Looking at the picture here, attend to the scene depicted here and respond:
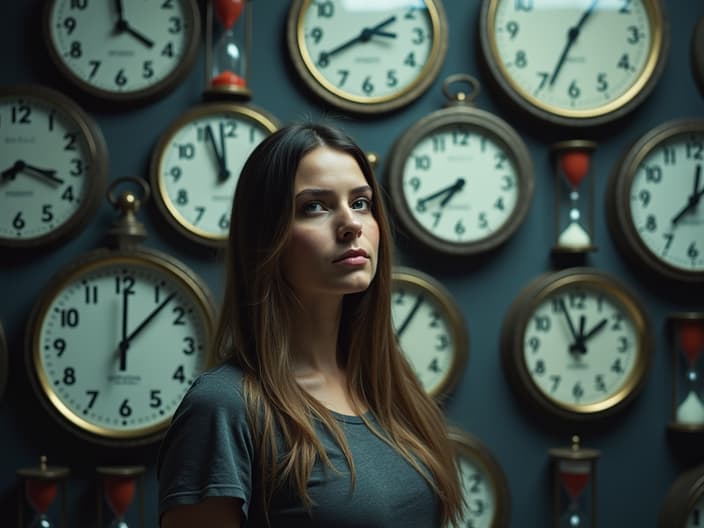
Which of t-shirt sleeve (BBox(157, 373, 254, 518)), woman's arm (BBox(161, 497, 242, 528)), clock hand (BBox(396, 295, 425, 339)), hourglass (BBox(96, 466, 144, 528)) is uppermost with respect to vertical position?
clock hand (BBox(396, 295, 425, 339))

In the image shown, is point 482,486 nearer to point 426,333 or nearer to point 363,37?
point 426,333

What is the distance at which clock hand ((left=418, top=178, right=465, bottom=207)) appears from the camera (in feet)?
8.60

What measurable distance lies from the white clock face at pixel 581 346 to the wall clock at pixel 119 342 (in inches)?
33.4

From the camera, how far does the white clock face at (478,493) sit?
8.51 ft

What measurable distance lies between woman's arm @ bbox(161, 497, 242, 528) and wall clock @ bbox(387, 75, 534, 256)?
1407 millimetres

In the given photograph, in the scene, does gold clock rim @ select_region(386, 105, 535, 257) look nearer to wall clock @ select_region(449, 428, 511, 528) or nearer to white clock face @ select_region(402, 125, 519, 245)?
white clock face @ select_region(402, 125, 519, 245)

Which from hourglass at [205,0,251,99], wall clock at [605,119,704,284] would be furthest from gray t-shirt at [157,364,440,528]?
wall clock at [605,119,704,284]

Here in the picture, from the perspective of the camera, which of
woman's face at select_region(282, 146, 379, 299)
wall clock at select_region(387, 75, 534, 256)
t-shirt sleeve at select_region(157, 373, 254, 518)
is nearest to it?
t-shirt sleeve at select_region(157, 373, 254, 518)

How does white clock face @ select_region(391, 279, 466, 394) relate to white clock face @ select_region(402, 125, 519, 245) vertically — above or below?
below

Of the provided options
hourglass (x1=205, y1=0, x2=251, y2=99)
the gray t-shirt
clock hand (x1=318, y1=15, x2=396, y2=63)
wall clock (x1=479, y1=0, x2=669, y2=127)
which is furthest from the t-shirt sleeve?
wall clock (x1=479, y1=0, x2=669, y2=127)

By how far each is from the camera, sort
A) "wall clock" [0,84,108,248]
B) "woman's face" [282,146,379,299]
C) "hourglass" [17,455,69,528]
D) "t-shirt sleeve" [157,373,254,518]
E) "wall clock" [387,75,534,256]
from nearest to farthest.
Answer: "t-shirt sleeve" [157,373,254,518], "woman's face" [282,146,379,299], "hourglass" [17,455,69,528], "wall clock" [0,84,108,248], "wall clock" [387,75,534,256]

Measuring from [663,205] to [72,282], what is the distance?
1.52 meters

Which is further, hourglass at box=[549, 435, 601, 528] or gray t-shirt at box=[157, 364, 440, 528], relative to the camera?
hourglass at box=[549, 435, 601, 528]

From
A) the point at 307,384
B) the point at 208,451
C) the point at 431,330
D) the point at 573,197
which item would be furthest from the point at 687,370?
the point at 208,451
